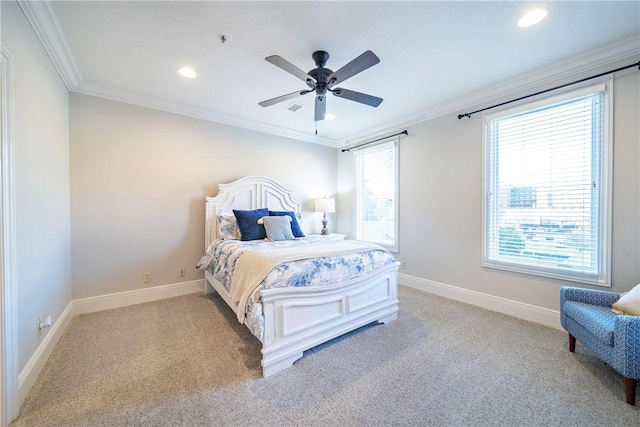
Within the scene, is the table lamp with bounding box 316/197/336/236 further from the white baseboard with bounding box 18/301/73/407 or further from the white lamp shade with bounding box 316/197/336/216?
the white baseboard with bounding box 18/301/73/407

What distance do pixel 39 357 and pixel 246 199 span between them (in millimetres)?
2540

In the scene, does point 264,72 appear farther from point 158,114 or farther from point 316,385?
point 316,385

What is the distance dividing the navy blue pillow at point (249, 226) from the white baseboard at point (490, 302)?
2.28m

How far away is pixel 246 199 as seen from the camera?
12.4ft

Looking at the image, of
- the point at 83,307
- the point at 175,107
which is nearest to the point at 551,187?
the point at 175,107

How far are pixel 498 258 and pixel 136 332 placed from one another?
3.90m

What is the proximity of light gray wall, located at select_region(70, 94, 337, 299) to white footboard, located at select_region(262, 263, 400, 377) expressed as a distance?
217 centimetres

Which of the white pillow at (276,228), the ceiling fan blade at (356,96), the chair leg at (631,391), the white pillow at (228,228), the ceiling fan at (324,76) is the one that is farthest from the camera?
the white pillow at (228,228)

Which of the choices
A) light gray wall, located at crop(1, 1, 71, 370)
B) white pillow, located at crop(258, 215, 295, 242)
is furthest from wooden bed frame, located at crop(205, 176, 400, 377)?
light gray wall, located at crop(1, 1, 71, 370)

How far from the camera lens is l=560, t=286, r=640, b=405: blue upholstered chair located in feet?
4.66

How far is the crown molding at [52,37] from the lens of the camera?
5.48 feet

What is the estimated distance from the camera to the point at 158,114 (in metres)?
3.18

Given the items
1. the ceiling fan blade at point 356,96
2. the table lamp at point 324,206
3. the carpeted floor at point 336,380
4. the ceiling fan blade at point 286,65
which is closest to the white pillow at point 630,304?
the carpeted floor at point 336,380

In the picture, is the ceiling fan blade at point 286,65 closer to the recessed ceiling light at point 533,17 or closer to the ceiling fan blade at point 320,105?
the ceiling fan blade at point 320,105
